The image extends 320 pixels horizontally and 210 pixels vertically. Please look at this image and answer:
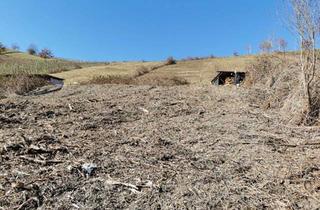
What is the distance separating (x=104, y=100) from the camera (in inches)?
276

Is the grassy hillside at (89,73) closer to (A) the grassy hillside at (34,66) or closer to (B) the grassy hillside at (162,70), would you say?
(B) the grassy hillside at (162,70)

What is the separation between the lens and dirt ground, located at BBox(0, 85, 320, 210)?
3.02 m

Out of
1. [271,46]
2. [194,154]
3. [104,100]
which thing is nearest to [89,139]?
[194,154]

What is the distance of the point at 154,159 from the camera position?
379cm

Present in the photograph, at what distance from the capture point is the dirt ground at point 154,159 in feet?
9.91

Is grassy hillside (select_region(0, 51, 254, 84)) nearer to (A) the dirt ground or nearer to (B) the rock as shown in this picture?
(A) the dirt ground

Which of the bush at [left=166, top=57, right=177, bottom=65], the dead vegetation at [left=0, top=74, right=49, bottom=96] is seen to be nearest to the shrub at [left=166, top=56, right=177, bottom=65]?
the bush at [left=166, top=57, right=177, bottom=65]

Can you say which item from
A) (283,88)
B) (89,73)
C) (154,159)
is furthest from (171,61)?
(154,159)

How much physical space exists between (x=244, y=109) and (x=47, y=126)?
2992 mm

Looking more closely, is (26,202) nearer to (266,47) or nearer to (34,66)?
(266,47)

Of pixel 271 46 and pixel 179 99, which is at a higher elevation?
pixel 271 46

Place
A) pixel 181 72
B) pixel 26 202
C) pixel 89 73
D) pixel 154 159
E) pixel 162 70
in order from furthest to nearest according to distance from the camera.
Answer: pixel 162 70
pixel 89 73
pixel 181 72
pixel 154 159
pixel 26 202

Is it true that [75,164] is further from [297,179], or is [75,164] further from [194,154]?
[297,179]

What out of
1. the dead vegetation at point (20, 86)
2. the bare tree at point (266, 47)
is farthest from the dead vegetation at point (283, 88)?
the dead vegetation at point (20, 86)
